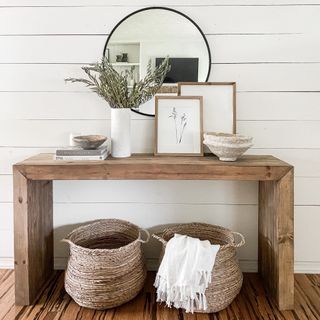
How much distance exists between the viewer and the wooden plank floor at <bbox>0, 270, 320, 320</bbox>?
1.72 m

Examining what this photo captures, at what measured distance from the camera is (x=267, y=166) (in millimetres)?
1718

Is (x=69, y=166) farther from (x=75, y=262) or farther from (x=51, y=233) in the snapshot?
(x=51, y=233)

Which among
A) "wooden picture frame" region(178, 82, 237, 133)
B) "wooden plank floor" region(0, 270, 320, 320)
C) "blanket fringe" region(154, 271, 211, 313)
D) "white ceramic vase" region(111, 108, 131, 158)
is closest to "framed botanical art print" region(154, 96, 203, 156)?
"wooden picture frame" region(178, 82, 237, 133)

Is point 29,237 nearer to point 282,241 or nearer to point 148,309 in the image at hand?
point 148,309

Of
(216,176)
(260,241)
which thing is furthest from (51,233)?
(260,241)

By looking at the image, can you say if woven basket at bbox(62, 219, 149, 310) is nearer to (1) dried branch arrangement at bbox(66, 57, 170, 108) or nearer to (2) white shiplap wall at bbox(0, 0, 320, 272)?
(2) white shiplap wall at bbox(0, 0, 320, 272)

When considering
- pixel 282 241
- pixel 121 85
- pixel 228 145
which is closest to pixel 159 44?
pixel 121 85

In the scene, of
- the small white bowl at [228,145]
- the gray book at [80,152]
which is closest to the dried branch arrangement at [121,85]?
the gray book at [80,152]

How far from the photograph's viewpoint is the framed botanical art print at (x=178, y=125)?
1979 mm

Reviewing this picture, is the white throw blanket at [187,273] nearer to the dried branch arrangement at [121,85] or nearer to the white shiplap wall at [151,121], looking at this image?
the white shiplap wall at [151,121]

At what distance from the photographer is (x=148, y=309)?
1776mm

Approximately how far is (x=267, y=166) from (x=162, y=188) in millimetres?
669

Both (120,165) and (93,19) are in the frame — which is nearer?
(120,165)

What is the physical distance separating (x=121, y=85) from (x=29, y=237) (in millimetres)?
897
